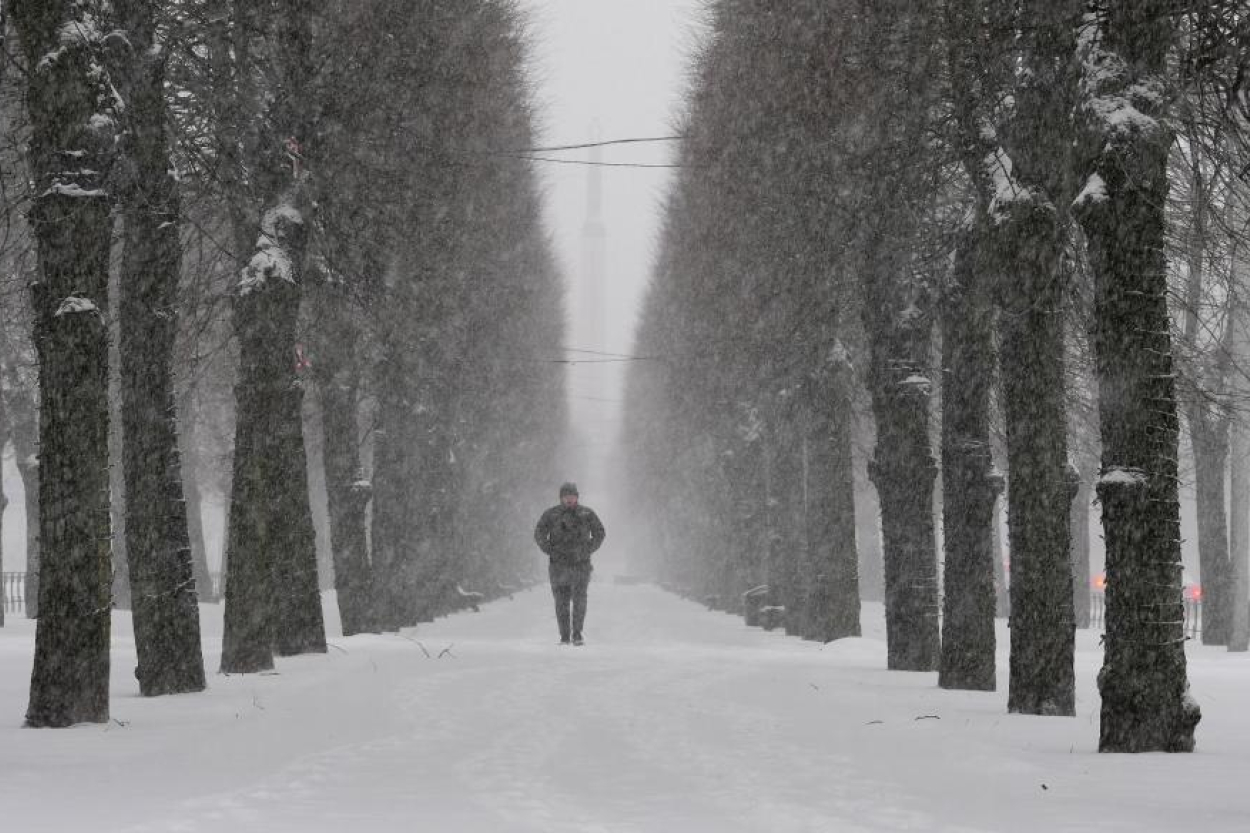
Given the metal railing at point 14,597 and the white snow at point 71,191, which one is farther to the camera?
the metal railing at point 14,597

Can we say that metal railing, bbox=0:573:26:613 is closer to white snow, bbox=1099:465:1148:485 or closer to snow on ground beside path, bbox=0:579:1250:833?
snow on ground beside path, bbox=0:579:1250:833

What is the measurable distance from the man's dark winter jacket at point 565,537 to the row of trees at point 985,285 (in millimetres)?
3325

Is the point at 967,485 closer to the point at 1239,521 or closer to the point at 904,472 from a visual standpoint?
the point at 904,472

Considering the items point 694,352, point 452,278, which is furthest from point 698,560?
point 452,278

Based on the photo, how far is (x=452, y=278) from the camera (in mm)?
24719

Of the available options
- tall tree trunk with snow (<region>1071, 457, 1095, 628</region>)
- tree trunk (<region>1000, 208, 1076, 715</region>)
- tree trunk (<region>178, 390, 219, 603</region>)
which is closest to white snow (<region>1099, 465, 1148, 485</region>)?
tree trunk (<region>1000, 208, 1076, 715</region>)

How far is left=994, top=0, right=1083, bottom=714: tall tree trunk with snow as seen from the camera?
33.1ft

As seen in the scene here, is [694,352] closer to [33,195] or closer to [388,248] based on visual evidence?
[388,248]

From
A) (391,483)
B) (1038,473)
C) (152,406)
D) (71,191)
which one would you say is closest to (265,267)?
(152,406)

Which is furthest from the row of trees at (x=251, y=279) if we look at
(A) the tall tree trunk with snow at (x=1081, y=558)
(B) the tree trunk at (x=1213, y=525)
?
(A) the tall tree trunk with snow at (x=1081, y=558)

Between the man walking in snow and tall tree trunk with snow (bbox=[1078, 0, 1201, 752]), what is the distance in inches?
481

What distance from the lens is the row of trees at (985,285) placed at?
834cm

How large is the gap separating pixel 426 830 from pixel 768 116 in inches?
547

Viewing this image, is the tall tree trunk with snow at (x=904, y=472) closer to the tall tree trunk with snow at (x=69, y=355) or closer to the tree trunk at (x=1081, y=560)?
the tall tree trunk with snow at (x=69, y=355)
